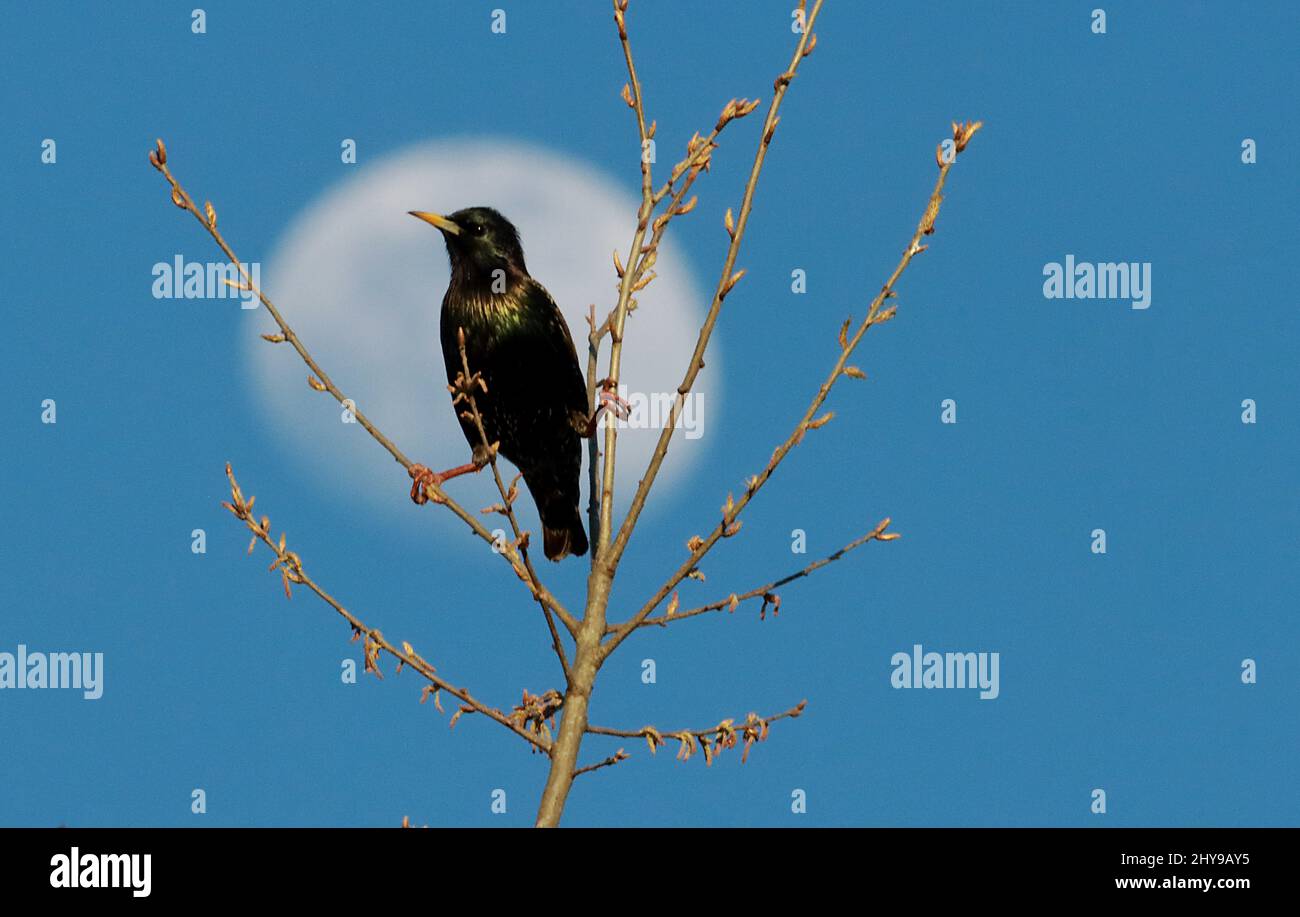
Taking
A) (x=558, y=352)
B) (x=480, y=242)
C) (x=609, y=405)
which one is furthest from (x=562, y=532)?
(x=609, y=405)

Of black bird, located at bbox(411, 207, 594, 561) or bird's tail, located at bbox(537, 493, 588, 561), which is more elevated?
black bird, located at bbox(411, 207, 594, 561)

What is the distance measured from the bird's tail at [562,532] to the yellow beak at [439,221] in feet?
5.45

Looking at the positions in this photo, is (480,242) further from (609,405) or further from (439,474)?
(609,405)

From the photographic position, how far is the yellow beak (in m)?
7.55

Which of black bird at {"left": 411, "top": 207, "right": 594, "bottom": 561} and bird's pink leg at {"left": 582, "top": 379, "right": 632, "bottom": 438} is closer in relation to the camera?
bird's pink leg at {"left": 582, "top": 379, "right": 632, "bottom": 438}

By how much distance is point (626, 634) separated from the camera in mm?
3740

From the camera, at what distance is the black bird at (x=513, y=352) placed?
7629mm

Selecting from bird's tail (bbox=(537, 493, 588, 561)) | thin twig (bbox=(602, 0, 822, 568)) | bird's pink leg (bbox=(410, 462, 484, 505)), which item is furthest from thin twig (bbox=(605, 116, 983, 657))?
bird's tail (bbox=(537, 493, 588, 561))

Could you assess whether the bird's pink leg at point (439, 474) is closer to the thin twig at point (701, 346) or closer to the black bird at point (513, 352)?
the black bird at point (513, 352)

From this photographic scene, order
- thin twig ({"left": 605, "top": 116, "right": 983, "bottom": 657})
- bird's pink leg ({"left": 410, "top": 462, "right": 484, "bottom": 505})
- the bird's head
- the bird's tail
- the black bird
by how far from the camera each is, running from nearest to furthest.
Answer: thin twig ({"left": 605, "top": 116, "right": 983, "bottom": 657})
bird's pink leg ({"left": 410, "top": 462, "right": 484, "bottom": 505})
the black bird
the bird's head
the bird's tail

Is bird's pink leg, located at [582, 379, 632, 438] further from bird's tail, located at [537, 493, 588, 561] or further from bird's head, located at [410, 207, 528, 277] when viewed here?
bird's tail, located at [537, 493, 588, 561]

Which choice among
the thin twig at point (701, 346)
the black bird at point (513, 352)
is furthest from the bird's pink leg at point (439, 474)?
the thin twig at point (701, 346)
